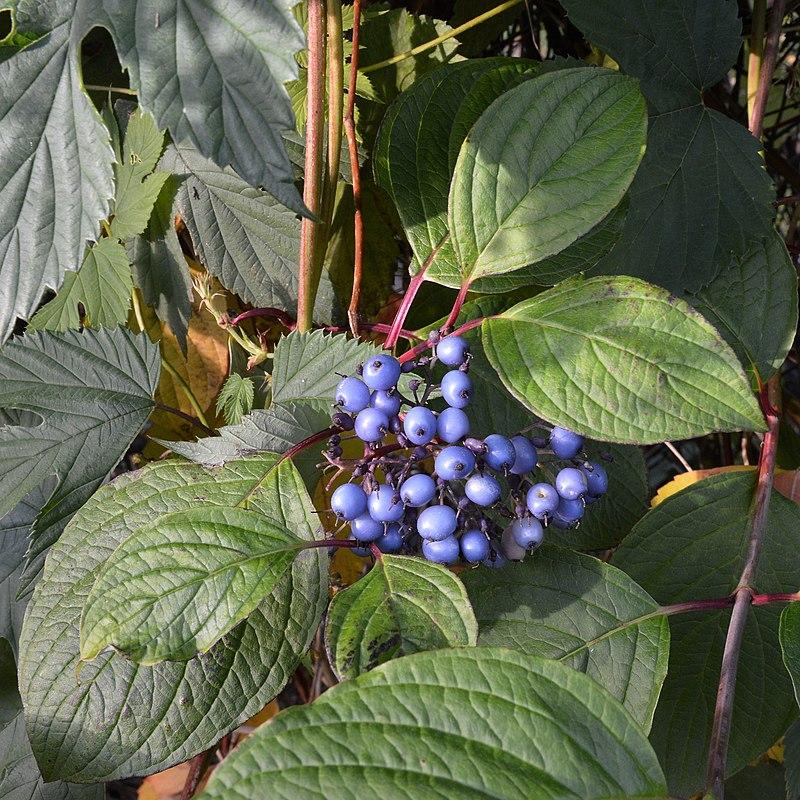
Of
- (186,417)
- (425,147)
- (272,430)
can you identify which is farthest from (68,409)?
(425,147)

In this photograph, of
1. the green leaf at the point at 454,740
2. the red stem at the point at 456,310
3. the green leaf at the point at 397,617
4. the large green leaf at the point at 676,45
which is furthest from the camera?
the large green leaf at the point at 676,45

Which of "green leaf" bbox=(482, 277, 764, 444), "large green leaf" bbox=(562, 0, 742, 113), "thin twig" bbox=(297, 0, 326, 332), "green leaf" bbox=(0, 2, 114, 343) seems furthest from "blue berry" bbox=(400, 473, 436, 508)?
"large green leaf" bbox=(562, 0, 742, 113)

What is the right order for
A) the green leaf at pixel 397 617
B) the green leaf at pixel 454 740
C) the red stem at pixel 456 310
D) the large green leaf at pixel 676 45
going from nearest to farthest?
the green leaf at pixel 454 740
the green leaf at pixel 397 617
the red stem at pixel 456 310
the large green leaf at pixel 676 45

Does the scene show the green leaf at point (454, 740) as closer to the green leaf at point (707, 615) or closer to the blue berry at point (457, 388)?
the blue berry at point (457, 388)

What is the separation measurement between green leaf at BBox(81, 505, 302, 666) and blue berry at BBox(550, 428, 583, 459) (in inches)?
8.8

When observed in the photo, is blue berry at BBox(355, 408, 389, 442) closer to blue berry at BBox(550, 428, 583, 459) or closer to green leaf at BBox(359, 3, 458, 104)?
blue berry at BBox(550, 428, 583, 459)

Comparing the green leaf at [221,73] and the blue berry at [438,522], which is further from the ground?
the green leaf at [221,73]

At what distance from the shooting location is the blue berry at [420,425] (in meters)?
0.64

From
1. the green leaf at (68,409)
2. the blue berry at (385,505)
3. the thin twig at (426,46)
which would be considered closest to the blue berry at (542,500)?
the blue berry at (385,505)

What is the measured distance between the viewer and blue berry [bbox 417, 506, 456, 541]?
625mm

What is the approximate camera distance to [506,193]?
0.77 metres

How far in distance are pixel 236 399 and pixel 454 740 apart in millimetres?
485

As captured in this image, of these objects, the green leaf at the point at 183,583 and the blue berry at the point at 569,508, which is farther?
the blue berry at the point at 569,508

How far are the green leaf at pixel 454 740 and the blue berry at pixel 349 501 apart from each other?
13 centimetres
